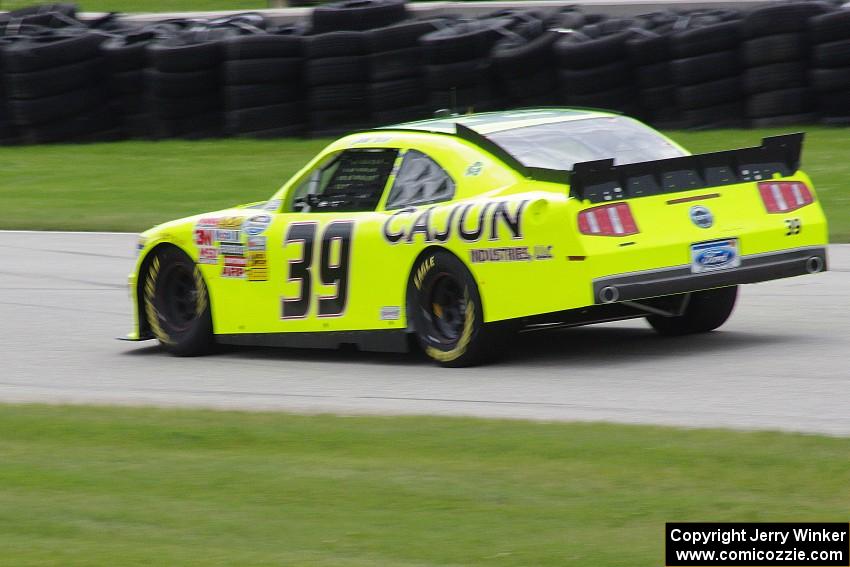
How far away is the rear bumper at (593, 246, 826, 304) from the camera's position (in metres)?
8.35

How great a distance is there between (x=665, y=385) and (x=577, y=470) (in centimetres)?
199

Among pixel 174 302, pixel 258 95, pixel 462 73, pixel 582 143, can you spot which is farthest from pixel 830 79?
pixel 174 302

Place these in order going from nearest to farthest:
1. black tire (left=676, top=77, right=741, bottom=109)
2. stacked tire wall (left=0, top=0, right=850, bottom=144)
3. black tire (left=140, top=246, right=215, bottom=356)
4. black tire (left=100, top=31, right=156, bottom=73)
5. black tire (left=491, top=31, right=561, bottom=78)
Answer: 1. black tire (left=140, top=246, right=215, bottom=356)
2. stacked tire wall (left=0, top=0, right=850, bottom=144)
3. black tire (left=676, top=77, right=741, bottom=109)
4. black tire (left=491, top=31, right=561, bottom=78)
5. black tire (left=100, top=31, right=156, bottom=73)

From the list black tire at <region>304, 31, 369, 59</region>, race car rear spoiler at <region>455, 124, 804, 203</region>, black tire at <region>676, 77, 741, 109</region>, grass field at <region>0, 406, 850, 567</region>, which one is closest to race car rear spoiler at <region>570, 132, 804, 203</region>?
race car rear spoiler at <region>455, 124, 804, 203</region>

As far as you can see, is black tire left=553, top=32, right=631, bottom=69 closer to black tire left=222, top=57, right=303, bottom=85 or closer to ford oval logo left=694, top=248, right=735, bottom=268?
black tire left=222, top=57, right=303, bottom=85

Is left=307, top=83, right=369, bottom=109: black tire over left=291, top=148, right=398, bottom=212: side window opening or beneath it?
over

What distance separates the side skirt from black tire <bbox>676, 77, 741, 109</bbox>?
372 inches

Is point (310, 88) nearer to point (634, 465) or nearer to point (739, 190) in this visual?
point (739, 190)

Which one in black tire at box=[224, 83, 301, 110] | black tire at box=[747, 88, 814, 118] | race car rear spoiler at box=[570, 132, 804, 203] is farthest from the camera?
black tire at box=[224, 83, 301, 110]

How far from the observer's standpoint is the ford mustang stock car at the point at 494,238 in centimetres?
845

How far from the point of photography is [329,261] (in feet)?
31.4

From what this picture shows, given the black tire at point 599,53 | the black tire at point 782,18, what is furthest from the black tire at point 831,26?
the black tire at point 599,53

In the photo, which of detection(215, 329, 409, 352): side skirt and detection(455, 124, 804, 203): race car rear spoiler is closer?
detection(455, 124, 804, 203): race car rear spoiler

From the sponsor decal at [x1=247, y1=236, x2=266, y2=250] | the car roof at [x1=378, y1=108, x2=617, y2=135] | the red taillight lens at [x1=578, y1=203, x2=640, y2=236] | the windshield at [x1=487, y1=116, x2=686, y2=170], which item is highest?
the car roof at [x1=378, y1=108, x2=617, y2=135]
